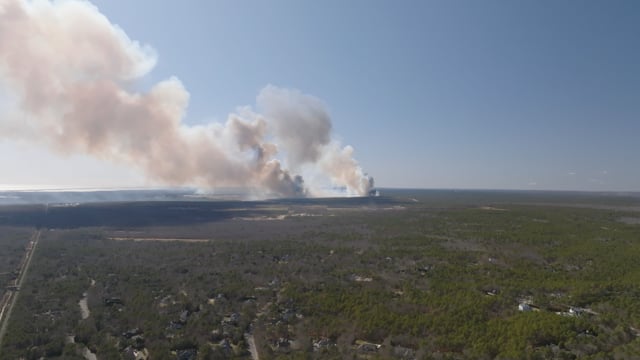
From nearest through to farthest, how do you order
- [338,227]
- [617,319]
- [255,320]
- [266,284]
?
[617,319], [255,320], [266,284], [338,227]

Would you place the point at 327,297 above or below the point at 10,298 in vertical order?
below

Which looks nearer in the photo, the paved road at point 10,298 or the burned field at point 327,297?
the burned field at point 327,297

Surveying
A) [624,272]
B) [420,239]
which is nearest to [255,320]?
[624,272]

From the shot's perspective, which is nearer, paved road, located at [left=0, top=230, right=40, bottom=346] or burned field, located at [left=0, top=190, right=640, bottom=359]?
burned field, located at [left=0, top=190, right=640, bottom=359]

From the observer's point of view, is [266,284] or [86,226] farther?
[86,226]

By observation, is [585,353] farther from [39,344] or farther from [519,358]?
[39,344]

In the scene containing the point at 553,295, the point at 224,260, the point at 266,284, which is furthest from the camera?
the point at 224,260

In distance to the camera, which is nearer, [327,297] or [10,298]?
[10,298]
